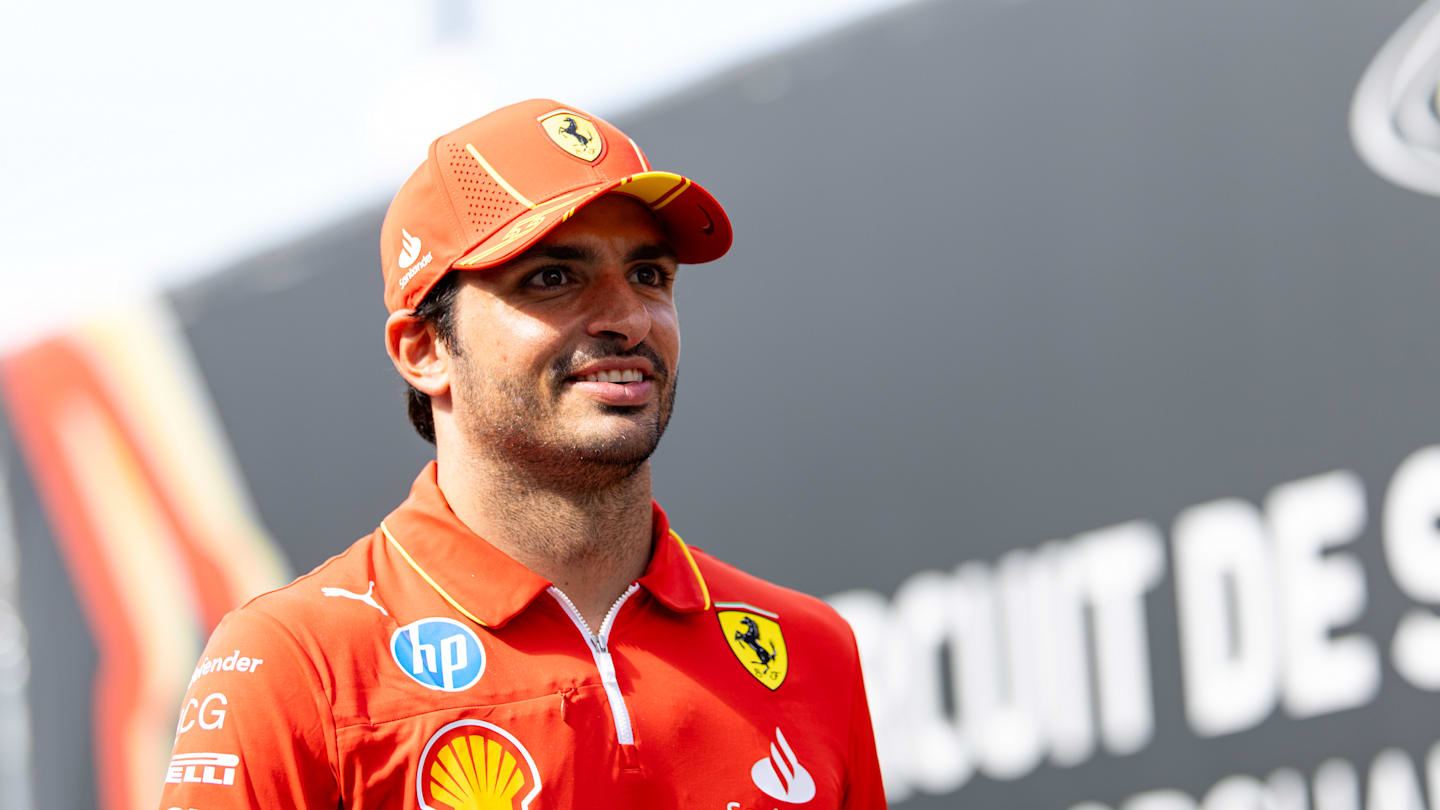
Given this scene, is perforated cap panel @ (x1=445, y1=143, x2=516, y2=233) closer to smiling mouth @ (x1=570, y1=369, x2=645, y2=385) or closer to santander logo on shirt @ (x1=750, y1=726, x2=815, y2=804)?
smiling mouth @ (x1=570, y1=369, x2=645, y2=385)

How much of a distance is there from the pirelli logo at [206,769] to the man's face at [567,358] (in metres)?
0.38

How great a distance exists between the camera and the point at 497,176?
1.41 m

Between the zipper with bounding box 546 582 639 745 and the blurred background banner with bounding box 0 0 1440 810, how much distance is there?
1271mm

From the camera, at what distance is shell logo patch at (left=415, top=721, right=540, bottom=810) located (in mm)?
1218

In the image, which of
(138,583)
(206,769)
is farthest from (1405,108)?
(138,583)

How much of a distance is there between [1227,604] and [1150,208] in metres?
0.67

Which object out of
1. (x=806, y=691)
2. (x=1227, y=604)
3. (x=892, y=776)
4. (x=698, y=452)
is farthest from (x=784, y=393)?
(x=806, y=691)

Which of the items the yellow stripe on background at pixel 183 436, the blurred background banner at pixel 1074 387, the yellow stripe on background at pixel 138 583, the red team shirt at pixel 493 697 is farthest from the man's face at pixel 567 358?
the yellow stripe on background at pixel 138 583

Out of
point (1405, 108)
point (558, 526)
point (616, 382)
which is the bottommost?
point (558, 526)

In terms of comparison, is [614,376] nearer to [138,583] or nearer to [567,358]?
[567,358]

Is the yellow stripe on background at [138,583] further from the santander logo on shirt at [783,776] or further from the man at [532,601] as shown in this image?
the santander logo on shirt at [783,776]

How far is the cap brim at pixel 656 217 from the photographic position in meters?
1.33

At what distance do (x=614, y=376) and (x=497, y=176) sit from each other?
23 cm

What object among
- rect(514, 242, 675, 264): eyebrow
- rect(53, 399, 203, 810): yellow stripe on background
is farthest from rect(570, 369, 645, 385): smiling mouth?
rect(53, 399, 203, 810): yellow stripe on background
